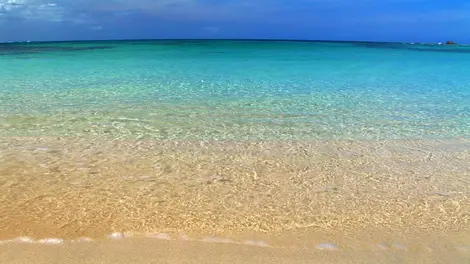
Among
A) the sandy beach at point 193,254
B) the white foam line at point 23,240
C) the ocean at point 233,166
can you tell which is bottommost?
the sandy beach at point 193,254

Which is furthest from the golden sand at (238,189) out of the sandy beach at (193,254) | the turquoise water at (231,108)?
the turquoise water at (231,108)

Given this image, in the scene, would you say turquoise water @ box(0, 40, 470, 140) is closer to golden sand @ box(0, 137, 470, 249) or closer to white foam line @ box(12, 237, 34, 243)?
golden sand @ box(0, 137, 470, 249)

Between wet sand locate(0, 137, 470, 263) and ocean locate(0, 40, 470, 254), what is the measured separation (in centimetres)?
2

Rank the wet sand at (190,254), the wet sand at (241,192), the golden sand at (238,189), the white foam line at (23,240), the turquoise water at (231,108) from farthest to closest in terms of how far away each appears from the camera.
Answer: the turquoise water at (231,108) < the golden sand at (238,189) < the wet sand at (241,192) < the white foam line at (23,240) < the wet sand at (190,254)

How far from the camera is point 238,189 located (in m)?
4.09

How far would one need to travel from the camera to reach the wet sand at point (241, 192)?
3.15 metres

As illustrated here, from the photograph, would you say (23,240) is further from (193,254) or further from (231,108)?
(231,108)

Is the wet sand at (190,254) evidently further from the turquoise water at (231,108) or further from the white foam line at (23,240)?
the turquoise water at (231,108)

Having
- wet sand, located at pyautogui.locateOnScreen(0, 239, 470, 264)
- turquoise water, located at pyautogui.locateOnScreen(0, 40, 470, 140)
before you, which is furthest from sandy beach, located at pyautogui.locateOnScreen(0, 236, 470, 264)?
turquoise water, located at pyautogui.locateOnScreen(0, 40, 470, 140)

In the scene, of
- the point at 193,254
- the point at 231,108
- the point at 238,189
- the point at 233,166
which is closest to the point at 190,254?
the point at 193,254

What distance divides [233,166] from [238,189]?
2.31 feet

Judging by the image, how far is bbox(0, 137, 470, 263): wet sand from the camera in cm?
315

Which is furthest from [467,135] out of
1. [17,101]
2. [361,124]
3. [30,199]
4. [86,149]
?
[17,101]

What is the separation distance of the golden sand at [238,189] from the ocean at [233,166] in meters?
0.02
